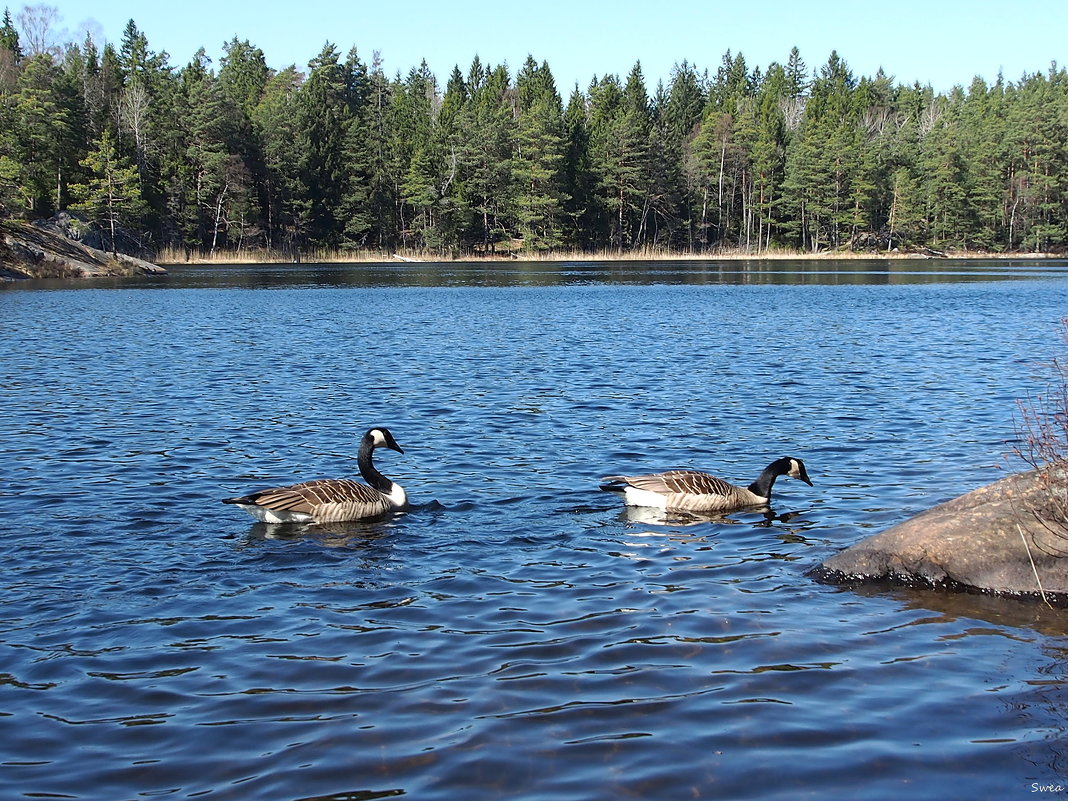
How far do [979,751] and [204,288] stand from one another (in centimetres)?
5667

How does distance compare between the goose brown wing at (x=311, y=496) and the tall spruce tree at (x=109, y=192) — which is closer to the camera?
the goose brown wing at (x=311, y=496)

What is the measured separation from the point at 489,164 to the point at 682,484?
101m

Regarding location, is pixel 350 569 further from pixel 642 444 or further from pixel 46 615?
pixel 642 444

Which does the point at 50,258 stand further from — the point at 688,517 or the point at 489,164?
the point at 688,517

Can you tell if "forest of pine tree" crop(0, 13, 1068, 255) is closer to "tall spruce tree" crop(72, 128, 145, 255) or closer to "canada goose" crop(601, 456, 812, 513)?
"tall spruce tree" crop(72, 128, 145, 255)

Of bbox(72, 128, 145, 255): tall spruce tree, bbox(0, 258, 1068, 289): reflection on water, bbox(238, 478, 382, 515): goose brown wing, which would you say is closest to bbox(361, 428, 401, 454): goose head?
bbox(238, 478, 382, 515): goose brown wing

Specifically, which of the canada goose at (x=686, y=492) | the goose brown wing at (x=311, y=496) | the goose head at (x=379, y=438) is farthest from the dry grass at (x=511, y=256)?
the canada goose at (x=686, y=492)

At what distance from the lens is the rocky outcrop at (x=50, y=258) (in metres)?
65.0

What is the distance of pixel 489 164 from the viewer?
358ft

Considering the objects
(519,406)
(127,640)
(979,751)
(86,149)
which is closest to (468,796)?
(979,751)

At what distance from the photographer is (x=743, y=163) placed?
123062 mm

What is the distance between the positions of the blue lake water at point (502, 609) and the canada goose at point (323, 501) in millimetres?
196

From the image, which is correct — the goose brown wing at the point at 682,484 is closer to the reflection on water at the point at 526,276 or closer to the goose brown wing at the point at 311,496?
the goose brown wing at the point at 311,496

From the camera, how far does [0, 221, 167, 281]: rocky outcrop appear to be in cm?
6500
